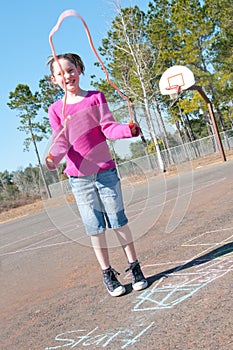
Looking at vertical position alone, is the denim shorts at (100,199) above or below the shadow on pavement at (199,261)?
above

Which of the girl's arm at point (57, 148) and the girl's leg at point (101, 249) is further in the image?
the girl's leg at point (101, 249)

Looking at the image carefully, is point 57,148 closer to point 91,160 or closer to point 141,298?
point 91,160

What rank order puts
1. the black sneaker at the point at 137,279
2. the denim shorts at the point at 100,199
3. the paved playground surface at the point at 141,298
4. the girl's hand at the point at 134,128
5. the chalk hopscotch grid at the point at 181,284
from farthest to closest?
the denim shorts at the point at 100,199
the black sneaker at the point at 137,279
the girl's hand at the point at 134,128
the chalk hopscotch grid at the point at 181,284
the paved playground surface at the point at 141,298

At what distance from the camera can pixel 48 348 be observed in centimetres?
245

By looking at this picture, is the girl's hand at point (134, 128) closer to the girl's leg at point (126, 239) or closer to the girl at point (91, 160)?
the girl at point (91, 160)

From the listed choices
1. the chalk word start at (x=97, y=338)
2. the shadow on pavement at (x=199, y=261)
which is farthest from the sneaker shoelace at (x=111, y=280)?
the chalk word start at (x=97, y=338)

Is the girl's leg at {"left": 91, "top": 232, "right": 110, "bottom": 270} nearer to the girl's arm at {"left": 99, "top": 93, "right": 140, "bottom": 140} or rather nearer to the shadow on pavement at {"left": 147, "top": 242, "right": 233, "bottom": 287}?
the shadow on pavement at {"left": 147, "top": 242, "right": 233, "bottom": 287}

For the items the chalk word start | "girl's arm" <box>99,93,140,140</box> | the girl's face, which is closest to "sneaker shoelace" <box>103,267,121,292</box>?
the chalk word start

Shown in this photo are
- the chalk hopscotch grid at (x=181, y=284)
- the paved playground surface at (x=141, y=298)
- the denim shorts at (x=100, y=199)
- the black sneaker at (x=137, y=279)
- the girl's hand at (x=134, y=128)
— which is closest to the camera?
the paved playground surface at (x=141, y=298)

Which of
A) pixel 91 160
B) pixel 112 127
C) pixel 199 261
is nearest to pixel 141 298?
pixel 199 261

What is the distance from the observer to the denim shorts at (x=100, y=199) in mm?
3156

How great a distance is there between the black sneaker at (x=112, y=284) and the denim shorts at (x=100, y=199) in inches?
11.6

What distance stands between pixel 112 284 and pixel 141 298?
0.32 meters

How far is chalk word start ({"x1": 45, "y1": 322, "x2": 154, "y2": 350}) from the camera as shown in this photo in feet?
7.39
